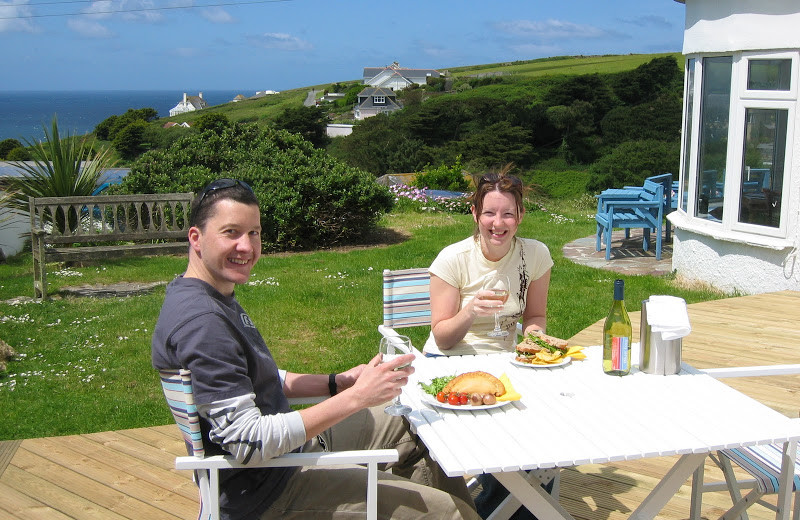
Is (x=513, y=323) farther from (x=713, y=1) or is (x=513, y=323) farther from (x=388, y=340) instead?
(x=713, y=1)

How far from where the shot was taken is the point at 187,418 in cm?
188

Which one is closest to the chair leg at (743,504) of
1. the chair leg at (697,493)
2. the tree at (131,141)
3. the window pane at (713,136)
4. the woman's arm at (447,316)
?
the chair leg at (697,493)

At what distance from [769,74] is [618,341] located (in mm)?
5395

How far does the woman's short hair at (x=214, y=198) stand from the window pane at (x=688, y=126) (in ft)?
22.7

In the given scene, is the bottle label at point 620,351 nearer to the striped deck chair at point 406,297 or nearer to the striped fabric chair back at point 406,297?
the striped deck chair at point 406,297

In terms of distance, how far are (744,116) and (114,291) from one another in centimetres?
665

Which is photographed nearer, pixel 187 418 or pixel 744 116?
pixel 187 418

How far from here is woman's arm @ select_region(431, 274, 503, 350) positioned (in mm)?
2973

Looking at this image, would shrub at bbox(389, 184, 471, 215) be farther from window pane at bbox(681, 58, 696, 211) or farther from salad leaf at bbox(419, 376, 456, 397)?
salad leaf at bbox(419, 376, 456, 397)

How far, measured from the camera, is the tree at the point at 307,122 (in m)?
53.8

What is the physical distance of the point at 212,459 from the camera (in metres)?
1.93

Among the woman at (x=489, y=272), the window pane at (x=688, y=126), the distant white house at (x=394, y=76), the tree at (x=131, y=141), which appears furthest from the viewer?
the distant white house at (x=394, y=76)

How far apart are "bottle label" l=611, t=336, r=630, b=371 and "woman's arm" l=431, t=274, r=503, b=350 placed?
23.3 inches

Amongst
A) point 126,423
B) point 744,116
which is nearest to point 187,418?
point 126,423
